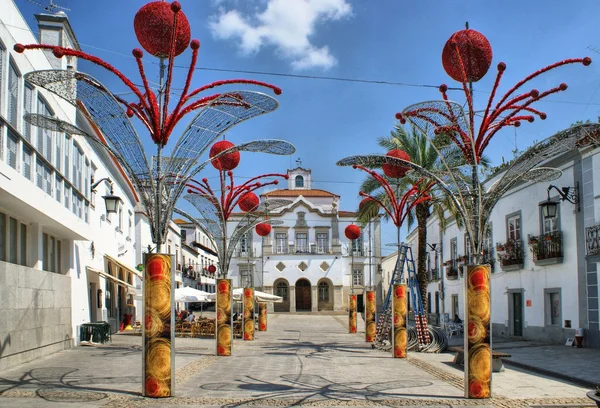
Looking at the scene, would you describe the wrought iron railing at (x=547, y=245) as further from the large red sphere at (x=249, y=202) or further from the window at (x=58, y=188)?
the window at (x=58, y=188)

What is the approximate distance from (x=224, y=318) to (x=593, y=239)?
36.4 feet

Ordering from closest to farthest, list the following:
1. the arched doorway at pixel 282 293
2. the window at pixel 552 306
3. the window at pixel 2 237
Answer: the window at pixel 2 237 < the window at pixel 552 306 < the arched doorway at pixel 282 293

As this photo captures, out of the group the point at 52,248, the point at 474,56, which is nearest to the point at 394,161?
the point at 474,56

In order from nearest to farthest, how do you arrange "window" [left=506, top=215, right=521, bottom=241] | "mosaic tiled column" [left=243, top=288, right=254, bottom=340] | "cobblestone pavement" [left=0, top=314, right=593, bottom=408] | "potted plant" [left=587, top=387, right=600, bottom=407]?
"potted plant" [left=587, top=387, right=600, bottom=407] → "cobblestone pavement" [left=0, top=314, right=593, bottom=408] → "mosaic tiled column" [left=243, top=288, right=254, bottom=340] → "window" [left=506, top=215, right=521, bottom=241]

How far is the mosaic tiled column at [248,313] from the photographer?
2373 centimetres

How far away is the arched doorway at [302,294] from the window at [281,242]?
3224 mm

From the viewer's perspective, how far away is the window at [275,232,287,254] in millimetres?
59375

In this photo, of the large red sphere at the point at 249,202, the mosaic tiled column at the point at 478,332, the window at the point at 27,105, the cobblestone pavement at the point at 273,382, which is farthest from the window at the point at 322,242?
the mosaic tiled column at the point at 478,332

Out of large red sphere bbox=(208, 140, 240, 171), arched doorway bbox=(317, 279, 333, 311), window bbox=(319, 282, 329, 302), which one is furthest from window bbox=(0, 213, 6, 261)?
window bbox=(319, 282, 329, 302)

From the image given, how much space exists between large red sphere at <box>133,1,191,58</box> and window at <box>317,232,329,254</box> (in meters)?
48.4

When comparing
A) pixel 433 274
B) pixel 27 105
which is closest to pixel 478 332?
pixel 27 105

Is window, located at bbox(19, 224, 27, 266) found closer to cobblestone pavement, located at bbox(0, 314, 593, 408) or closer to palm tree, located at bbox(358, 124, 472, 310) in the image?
cobblestone pavement, located at bbox(0, 314, 593, 408)

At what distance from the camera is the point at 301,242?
59906mm

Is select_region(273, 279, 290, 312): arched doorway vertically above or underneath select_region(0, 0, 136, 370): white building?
underneath
